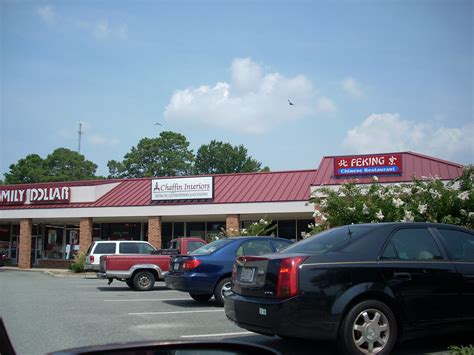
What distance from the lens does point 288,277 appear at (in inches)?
234

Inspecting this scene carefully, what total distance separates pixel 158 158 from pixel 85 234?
177 feet

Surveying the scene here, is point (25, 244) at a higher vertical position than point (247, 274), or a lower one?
higher

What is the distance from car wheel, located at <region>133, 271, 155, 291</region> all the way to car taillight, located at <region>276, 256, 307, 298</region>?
11655 mm

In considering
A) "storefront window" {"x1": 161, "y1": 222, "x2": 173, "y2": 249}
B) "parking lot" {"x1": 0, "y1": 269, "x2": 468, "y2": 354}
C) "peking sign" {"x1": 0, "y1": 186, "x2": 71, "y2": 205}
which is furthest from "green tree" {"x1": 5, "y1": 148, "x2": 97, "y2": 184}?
"parking lot" {"x1": 0, "y1": 269, "x2": 468, "y2": 354}

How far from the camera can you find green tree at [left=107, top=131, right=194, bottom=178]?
84.6 metres

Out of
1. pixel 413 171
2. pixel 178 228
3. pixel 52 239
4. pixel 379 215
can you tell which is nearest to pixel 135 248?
pixel 379 215

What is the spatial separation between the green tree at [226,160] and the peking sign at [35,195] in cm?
5183

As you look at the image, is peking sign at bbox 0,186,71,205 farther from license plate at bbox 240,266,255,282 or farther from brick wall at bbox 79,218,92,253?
license plate at bbox 240,266,255,282

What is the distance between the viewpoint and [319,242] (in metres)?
6.72

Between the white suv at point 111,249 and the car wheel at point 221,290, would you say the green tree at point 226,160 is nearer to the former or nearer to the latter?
the white suv at point 111,249

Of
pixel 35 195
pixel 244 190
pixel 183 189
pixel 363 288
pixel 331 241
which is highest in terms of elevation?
pixel 35 195

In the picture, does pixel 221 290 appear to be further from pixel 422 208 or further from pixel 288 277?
pixel 288 277

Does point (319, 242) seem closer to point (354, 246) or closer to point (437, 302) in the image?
point (354, 246)

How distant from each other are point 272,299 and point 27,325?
5464 mm
